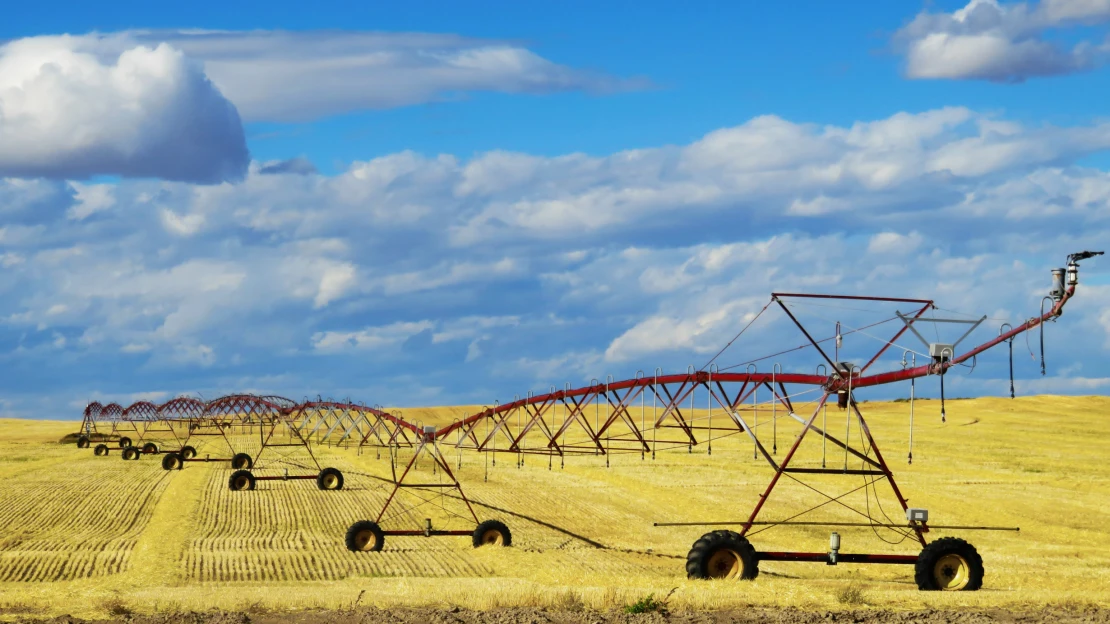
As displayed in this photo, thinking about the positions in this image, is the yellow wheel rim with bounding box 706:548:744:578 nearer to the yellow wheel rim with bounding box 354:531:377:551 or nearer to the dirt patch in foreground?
the dirt patch in foreground

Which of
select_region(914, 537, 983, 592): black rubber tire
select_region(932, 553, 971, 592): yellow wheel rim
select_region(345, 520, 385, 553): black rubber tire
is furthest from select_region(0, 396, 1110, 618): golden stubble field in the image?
select_region(932, 553, 971, 592): yellow wheel rim

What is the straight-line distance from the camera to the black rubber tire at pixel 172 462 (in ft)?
272

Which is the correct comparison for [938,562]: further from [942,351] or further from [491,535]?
[491,535]

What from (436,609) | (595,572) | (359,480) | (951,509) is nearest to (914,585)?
(595,572)

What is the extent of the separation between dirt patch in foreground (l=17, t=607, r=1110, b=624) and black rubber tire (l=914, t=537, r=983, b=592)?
16.2 ft

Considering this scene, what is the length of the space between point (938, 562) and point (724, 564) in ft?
17.1

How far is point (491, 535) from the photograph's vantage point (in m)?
42.2

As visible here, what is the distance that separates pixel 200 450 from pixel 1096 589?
89.8 metres

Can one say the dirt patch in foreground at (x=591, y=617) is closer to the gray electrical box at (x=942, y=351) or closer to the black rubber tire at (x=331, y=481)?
the gray electrical box at (x=942, y=351)

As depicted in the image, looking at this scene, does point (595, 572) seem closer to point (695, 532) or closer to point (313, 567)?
point (313, 567)

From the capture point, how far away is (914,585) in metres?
32.0

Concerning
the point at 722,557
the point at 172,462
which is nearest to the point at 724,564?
the point at 722,557

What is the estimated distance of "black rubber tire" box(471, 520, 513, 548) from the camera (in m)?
41.9

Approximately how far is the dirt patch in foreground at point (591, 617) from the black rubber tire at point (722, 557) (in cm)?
520
